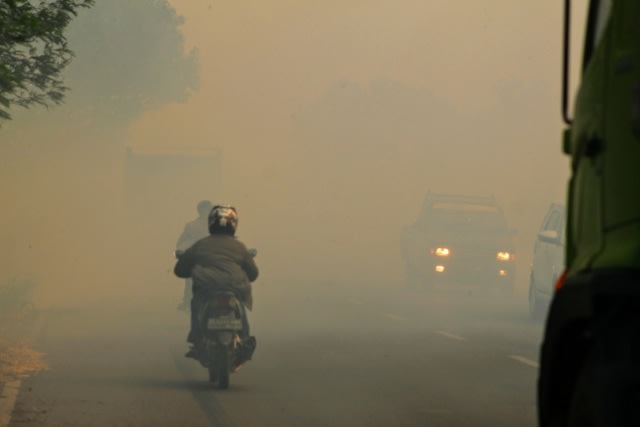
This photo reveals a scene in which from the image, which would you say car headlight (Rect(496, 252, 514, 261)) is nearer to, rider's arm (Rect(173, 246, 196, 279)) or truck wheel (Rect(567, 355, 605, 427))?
rider's arm (Rect(173, 246, 196, 279))

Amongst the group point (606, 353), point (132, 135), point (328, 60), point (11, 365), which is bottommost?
point (11, 365)

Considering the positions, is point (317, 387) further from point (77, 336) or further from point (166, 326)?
point (166, 326)

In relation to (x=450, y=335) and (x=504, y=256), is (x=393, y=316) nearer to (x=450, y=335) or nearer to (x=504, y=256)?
(x=450, y=335)

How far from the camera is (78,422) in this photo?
11289mm

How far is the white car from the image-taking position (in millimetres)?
21922

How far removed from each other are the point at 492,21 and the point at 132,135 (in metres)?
26.8

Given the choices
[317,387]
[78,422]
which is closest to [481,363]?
[317,387]

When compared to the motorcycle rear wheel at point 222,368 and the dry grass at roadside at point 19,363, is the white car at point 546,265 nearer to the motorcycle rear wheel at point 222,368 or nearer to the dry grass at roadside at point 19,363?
the dry grass at roadside at point 19,363

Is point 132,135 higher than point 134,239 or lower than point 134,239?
higher

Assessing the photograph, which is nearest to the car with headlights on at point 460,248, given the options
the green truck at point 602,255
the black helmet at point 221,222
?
the black helmet at point 221,222

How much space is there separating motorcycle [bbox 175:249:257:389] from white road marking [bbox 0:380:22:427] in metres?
1.68

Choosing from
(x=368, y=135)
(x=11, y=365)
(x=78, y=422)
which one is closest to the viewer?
(x=78, y=422)

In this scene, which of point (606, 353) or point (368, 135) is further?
point (368, 135)

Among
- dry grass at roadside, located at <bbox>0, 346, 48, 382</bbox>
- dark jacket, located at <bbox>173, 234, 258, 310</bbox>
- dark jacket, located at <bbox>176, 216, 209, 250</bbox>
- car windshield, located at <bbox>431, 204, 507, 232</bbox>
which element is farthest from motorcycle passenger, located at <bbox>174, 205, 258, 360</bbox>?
car windshield, located at <bbox>431, 204, 507, 232</bbox>
